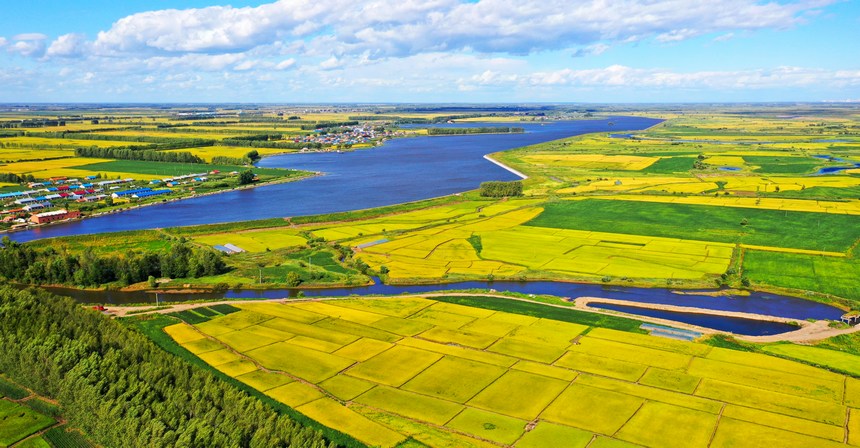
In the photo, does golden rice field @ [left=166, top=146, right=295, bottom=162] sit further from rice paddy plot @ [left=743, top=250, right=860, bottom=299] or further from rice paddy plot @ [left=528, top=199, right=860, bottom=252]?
rice paddy plot @ [left=743, top=250, right=860, bottom=299]

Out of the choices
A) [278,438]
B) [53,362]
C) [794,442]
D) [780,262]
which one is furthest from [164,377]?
[780,262]

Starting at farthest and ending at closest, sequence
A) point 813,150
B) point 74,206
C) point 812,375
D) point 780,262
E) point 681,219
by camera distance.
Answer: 1. point 813,150
2. point 74,206
3. point 681,219
4. point 780,262
5. point 812,375

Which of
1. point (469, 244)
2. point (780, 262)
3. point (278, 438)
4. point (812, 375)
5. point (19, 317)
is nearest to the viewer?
point (278, 438)

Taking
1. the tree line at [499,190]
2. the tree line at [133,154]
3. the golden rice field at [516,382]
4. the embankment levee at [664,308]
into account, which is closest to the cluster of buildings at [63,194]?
the tree line at [133,154]

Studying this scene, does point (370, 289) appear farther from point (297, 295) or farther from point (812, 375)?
point (812, 375)

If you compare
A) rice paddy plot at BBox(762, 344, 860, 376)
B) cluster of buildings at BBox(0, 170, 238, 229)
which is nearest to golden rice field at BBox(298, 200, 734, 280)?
rice paddy plot at BBox(762, 344, 860, 376)

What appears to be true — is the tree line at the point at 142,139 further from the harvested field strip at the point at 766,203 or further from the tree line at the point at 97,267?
the harvested field strip at the point at 766,203

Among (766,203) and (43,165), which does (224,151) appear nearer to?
(43,165)
